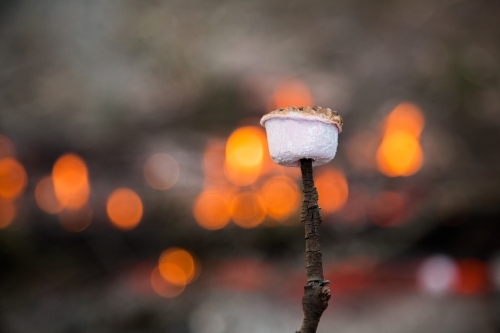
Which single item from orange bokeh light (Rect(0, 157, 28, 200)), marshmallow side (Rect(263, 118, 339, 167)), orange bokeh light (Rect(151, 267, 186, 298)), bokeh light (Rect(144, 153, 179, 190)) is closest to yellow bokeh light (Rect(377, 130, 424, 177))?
bokeh light (Rect(144, 153, 179, 190))

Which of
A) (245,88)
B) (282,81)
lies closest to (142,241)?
(245,88)

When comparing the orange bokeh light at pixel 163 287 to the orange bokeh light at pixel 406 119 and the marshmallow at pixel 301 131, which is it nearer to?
the orange bokeh light at pixel 406 119

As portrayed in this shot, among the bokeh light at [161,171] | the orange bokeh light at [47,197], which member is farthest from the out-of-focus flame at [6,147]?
the bokeh light at [161,171]

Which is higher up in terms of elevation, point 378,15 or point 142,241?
point 378,15

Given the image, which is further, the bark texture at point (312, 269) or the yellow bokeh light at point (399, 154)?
the yellow bokeh light at point (399, 154)

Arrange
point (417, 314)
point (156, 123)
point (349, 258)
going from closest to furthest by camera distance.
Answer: point (417, 314), point (349, 258), point (156, 123)

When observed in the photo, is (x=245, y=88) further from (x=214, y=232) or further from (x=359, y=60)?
(x=214, y=232)

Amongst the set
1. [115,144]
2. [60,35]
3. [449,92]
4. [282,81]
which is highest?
[60,35]
